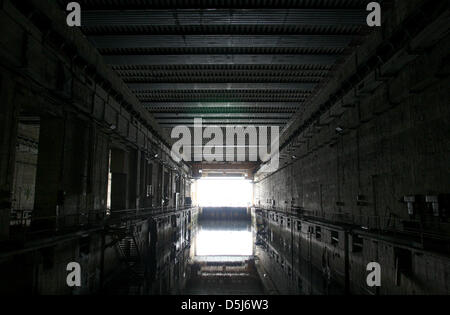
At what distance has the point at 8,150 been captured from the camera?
8391mm

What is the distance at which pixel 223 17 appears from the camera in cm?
1137

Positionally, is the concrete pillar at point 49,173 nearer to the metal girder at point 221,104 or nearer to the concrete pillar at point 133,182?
the concrete pillar at point 133,182

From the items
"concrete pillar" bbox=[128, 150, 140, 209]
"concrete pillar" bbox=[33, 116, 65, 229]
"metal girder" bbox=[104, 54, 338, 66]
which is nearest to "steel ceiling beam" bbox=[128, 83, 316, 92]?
"metal girder" bbox=[104, 54, 338, 66]

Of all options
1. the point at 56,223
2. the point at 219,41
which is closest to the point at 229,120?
the point at 219,41

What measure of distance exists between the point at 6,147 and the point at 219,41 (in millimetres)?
9030

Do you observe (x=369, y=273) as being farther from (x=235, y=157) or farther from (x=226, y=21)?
(x=235, y=157)

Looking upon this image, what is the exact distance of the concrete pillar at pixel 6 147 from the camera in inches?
318

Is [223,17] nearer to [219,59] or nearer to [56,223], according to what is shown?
[219,59]

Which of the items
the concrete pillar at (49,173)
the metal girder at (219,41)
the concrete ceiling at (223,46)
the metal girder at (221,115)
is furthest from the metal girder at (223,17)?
the metal girder at (221,115)

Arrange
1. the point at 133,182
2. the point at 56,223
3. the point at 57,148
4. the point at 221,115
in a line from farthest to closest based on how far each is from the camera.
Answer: the point at 221,115 < the point at 133,182 < the point at 57,148 < the point at 56,223

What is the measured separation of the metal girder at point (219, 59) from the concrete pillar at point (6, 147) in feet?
22.1

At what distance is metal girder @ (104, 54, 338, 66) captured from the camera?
14273 mm

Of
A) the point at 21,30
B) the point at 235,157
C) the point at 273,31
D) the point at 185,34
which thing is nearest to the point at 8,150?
the point at 21,30

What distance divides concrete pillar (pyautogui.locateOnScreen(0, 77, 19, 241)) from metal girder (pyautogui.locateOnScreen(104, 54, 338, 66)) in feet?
22.1
